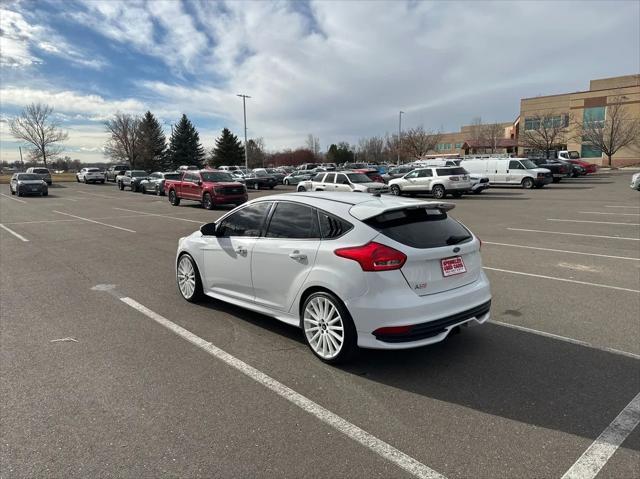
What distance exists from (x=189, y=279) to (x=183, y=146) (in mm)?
73872

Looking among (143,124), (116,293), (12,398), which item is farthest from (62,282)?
(143,124)

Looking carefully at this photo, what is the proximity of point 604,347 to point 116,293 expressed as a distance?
247 inches

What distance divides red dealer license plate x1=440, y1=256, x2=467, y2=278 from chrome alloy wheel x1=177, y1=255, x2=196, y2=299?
11.0ft

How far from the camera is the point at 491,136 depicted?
289ft

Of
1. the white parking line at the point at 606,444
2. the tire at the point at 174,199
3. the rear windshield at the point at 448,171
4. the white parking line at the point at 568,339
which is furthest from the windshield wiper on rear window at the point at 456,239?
the tire at the point at 174,199

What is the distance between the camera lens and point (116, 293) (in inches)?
255

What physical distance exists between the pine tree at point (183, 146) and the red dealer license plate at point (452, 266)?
2942 inches

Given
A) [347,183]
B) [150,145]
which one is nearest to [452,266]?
[347,183]

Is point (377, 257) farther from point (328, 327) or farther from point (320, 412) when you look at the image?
point (320, 412)

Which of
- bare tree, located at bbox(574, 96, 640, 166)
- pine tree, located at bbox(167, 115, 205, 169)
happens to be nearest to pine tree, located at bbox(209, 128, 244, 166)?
pine tree, located at bbox(167, 115, 205, 169)

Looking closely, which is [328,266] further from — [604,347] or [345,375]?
[604,347]

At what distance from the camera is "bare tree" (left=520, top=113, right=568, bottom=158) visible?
64.8 meters

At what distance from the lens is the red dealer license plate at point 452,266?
155 inches

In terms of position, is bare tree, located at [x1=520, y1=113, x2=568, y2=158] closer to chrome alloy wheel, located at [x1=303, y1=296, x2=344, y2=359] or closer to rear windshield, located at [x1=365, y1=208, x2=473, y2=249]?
rear windshield, located at [x1=365, y1=208, x2=473, y2=249]
